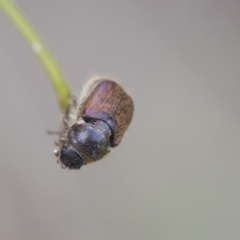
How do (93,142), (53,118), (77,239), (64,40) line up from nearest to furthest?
1. (93,142)
2. (77,239)
3. (53,118)
4. (64,40)

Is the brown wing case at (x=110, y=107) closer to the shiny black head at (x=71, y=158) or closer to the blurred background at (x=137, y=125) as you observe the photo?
the shiny black head at (x=71, y=158)

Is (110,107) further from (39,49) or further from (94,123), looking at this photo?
(39,49)

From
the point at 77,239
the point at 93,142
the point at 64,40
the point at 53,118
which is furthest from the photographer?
the point at 64,40

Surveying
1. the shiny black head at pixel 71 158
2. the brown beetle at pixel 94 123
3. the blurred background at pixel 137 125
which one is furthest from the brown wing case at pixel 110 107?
the blurred background at pixel 137 125

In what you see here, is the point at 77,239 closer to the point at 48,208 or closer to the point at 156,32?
the point at 48,208

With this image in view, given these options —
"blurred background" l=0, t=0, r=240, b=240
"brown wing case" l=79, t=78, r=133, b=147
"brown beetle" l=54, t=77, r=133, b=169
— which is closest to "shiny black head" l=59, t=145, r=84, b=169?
"brown beetle" l=54, t=77, r=133, b=169

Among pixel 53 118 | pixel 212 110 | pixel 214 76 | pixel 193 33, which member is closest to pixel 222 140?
pixel 212 110

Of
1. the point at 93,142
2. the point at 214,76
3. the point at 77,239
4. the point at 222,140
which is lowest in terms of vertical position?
the point at 93,142

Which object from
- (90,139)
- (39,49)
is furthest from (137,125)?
(90,139)
